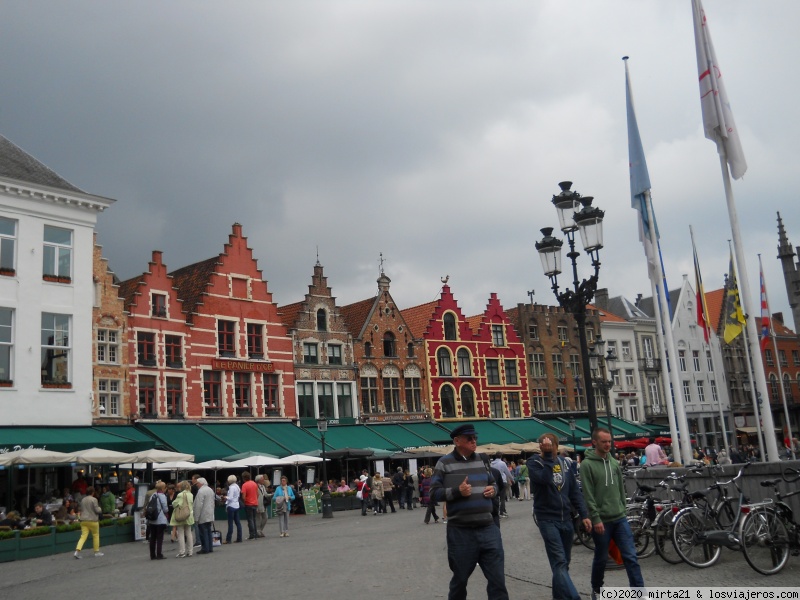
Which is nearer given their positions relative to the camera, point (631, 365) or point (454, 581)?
point (454, 581)

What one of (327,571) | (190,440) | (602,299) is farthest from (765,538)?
(602,299)

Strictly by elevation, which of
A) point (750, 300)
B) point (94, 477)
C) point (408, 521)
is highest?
point (750, 300)

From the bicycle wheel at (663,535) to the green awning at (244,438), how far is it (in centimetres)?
2452

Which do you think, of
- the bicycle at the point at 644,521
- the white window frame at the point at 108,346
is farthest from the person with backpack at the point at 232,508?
the white window frame at the point at 108,346

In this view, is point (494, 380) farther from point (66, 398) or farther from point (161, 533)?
point (161, 533)

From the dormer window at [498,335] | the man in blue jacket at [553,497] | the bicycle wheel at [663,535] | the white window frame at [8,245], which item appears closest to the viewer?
the man in blue jacket at [553,497]

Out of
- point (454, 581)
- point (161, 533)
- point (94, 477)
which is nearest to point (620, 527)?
point (454, 581)

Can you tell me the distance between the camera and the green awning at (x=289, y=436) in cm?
3517

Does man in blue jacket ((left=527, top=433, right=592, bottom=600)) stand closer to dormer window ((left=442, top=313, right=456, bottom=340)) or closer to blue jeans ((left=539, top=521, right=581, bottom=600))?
blue jeans ((left=539, top=521, right=581, bottom=600))

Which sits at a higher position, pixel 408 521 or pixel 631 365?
pixel 631 365

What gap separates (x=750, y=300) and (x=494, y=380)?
38.0 m

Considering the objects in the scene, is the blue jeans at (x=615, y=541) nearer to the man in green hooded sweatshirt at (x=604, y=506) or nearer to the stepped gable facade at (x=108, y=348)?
the man in green hooded sweatshirt at (x=604, y=506)

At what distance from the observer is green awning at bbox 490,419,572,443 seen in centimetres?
4638

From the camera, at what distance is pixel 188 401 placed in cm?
3509
